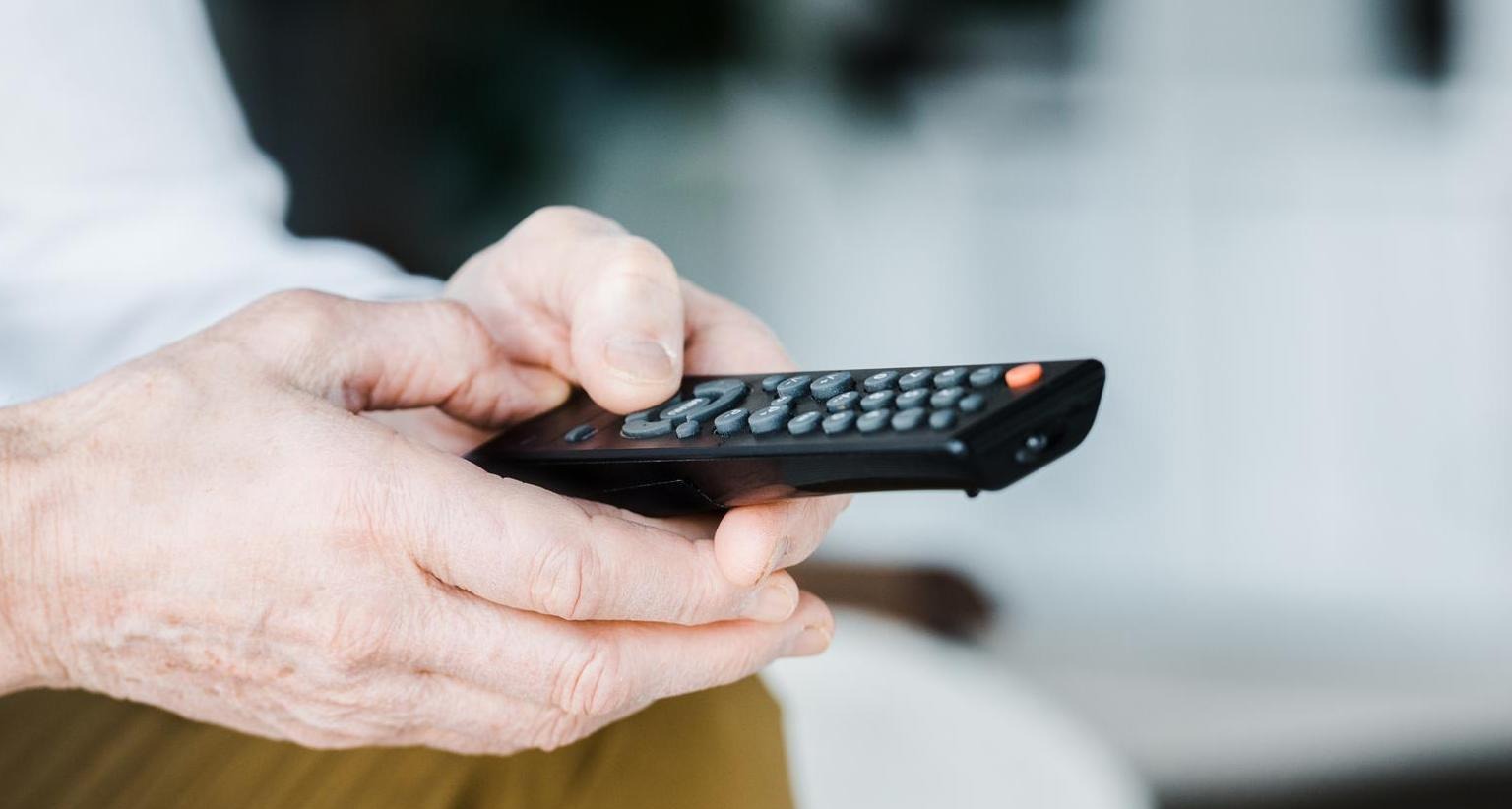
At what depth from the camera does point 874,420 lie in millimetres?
411

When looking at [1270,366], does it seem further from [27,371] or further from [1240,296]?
[27,371]

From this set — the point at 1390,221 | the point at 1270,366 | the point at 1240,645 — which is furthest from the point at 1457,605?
the point at 1390,221

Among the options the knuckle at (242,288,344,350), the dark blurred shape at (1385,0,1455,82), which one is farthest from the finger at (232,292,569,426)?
the dark blurred shape at (1385,0,1455,82)

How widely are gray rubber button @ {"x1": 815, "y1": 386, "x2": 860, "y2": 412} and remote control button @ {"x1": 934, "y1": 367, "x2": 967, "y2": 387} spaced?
3 cm

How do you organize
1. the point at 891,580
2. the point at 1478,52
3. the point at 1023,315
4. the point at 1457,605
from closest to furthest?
1. the point at 891,580
2. the point at 1478,52
3. the point at 1457,605
4. the point at 1023,315

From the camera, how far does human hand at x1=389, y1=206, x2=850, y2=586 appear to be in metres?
0.49

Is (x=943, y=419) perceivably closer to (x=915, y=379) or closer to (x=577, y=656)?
(x=915, y=379)

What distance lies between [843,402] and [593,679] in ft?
0.46

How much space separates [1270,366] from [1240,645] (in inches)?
15.1

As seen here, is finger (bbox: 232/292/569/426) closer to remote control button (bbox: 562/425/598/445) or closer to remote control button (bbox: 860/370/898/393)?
remote control button (bbox: 562/425/598/445)

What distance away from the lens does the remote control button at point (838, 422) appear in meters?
0.42

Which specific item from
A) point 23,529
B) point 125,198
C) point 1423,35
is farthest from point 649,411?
point 1423,35

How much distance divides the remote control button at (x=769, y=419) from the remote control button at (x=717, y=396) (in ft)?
0.10

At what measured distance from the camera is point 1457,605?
177cm
